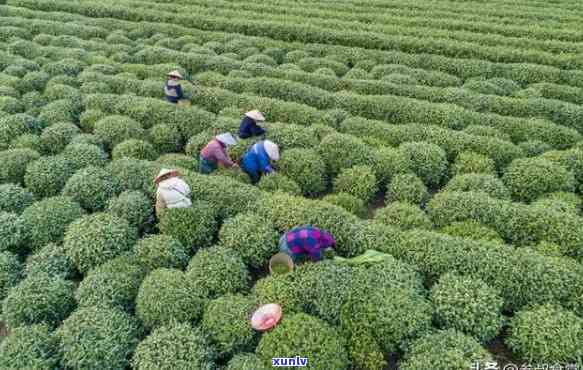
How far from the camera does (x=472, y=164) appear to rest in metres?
8.96

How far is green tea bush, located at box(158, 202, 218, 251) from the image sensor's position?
7254 mm

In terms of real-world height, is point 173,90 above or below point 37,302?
above

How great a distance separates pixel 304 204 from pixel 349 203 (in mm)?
1067

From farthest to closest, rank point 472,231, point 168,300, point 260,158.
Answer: point 260,158, point 472,231, point 168,300

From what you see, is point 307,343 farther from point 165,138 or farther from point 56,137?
point 56,137

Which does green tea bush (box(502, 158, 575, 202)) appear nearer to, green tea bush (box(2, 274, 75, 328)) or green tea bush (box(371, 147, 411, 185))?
green tea bush (box(371, 147, 411, 185))

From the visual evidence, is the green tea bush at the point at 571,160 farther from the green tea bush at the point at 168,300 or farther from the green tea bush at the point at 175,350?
the green tea bush at the point at 175,350

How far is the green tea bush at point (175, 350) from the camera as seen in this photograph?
17.5 feet

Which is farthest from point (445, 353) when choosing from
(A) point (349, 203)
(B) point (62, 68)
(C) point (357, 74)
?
(B) point (62, 68)

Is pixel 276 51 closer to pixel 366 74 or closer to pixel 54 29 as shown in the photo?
pixel 366 74

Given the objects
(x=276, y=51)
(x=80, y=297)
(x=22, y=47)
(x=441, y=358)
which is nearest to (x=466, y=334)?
(x=441, y=358)

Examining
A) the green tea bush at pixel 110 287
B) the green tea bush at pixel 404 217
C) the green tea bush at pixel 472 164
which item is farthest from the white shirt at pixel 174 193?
the green tea bush at pixel 472 164

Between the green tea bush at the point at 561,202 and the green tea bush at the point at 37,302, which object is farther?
the green tea bush at the point at 561,202

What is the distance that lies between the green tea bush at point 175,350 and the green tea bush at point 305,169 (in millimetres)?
4026
